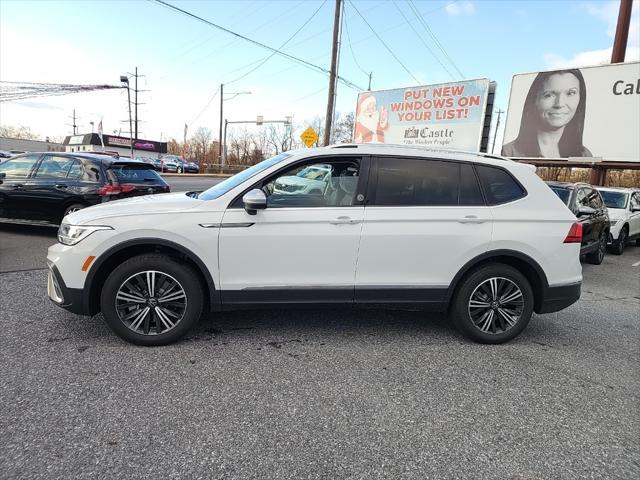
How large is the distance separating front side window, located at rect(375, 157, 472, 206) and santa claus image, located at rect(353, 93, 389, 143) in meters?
17.6

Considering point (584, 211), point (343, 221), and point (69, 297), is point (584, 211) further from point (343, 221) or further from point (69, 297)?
point (69, 297)

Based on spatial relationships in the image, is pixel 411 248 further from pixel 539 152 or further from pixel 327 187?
pixel 539 152

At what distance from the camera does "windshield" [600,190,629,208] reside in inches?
422

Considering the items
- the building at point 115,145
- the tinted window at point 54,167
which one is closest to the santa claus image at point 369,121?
the tinted window at point 54,167

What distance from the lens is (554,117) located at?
1639 centimetres

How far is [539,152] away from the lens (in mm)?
16859

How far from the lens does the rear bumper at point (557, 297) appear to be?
3947mm

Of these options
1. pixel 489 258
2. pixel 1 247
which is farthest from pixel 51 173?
pixel 489 258

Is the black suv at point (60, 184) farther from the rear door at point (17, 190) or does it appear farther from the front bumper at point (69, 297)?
the front bumper at point (69, 297)

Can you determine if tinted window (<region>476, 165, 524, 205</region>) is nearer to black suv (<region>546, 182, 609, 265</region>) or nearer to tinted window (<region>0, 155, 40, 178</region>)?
black suv (<region>546, 182, 609, 265</region>)

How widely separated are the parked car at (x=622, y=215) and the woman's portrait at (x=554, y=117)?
5.41 meters

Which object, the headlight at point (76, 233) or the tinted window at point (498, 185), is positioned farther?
the tinted window at point (498, 185)

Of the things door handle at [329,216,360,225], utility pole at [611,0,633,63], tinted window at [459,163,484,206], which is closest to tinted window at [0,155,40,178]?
door handle at [329,216,360,225]

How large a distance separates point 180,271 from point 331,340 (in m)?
1.48
